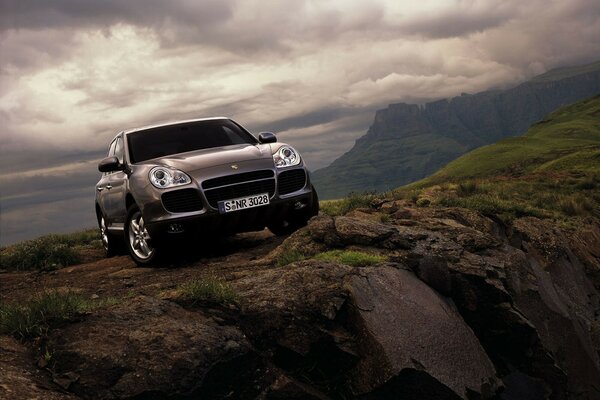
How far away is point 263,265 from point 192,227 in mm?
1278

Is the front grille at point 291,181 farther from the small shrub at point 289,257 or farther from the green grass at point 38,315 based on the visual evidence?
the green grass at point 38,315

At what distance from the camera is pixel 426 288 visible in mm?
7500

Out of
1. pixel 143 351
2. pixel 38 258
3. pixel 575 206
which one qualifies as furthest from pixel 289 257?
pixel 575 206

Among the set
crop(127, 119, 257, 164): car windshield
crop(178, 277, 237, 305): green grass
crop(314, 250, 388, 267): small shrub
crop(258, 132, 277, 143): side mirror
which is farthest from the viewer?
crop(258, 132, 277, 143): side mirror

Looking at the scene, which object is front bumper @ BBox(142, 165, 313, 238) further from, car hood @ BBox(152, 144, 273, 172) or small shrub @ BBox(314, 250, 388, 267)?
small shrub @ BBox(314, 250, 388, 267)

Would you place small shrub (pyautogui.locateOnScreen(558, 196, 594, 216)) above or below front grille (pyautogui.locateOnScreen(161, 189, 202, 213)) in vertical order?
below

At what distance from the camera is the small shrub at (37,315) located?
5219 millimetres

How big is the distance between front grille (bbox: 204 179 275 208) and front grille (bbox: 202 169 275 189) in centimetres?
6

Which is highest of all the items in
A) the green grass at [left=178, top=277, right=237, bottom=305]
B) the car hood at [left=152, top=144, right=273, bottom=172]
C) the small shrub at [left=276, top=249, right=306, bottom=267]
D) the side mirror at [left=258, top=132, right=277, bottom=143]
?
the side mirror at [left=258, top=132, right=277, bottom=143]

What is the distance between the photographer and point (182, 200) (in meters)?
8.46

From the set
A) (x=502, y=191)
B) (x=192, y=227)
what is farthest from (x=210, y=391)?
(x=502, y=191)

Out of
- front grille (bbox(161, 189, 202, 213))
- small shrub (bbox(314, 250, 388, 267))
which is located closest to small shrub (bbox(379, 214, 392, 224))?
small shrub (bbox(314, 250, 388, 267))

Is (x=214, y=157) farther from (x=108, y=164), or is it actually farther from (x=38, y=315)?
(x=38, y=315)

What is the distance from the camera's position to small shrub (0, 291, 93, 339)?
522 cm
